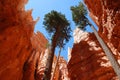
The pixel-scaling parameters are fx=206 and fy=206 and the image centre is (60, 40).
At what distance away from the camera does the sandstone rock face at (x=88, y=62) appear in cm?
2284

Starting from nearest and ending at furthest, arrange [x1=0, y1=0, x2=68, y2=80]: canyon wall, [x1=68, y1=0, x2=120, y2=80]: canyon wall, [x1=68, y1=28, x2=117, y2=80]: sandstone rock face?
1. [x1=68, y1=0, x2=120, y2=80]: canyon wall
2. [x1=0, y1=0, x2=68, y2=80]: canyon wall
3. [x1=68, y1=28, x2=117, y2=80]: sandstone rock face

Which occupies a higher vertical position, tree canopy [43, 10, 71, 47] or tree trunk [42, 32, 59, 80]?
tree canopy [43, 10, 71, 47]

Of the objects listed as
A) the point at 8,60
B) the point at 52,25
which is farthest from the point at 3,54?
the point at 52,25

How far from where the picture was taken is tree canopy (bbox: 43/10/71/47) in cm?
2459

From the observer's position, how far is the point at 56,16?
2495 centimetres

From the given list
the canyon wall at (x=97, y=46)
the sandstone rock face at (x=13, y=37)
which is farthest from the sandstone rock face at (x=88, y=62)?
the sandstone rock face at (x=13, y=37)

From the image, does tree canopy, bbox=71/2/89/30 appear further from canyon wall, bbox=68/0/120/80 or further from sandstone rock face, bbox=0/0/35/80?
sandstone rock face, bbox=0/0/35/80

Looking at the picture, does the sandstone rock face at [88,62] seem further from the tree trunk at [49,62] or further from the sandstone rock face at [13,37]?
the sandstone rock face at [13,37]

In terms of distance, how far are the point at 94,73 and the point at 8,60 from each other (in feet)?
31.5

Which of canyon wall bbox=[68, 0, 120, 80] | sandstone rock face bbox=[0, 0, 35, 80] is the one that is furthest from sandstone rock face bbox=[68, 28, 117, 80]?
sandstone rock face bbox=[0, 0, 35, 80]

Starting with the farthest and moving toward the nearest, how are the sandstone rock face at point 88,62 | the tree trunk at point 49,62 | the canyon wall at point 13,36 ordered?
1. the sandstone rock face at point 88,62
2. the canyon wall at point 13,36
3. the tree trunk at point 49,62

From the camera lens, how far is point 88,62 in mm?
25500

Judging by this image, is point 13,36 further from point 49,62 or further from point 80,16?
point 80,16

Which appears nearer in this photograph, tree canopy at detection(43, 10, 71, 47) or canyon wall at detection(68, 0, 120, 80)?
canyon wall at detection(68, 0, 120, 80)
